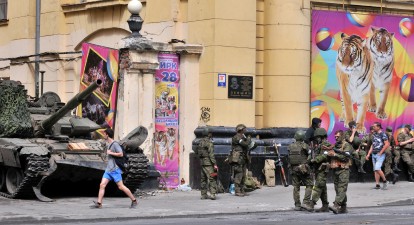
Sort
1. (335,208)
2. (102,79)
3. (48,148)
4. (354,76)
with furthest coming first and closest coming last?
1. (354,76)
2. (102,79)
3. (48,148)
4. (335,208)

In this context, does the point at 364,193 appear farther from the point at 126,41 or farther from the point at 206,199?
the point at 126,41

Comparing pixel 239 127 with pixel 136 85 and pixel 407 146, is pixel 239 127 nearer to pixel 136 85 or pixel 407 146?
pixel 136 85

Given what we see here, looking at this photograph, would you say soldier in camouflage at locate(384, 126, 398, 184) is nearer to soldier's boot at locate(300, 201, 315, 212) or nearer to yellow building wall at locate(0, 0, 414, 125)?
yellow building wall at locate(0, 0, 414, 125)

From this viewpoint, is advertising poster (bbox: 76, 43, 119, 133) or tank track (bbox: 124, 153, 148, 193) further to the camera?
advertising poster (bbox: 76, 43, 119, 133)

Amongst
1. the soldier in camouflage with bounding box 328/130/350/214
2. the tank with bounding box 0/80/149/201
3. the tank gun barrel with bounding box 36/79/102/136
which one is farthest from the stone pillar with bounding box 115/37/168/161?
the soldier in camouflage with bounding box 328/130/350/214

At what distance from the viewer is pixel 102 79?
2608 centimetres

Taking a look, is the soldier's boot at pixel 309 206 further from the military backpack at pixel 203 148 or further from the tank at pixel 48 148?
the tank at pixel 48 148

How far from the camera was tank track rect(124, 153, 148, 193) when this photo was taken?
22859 mm

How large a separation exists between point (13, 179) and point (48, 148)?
4.36 feet

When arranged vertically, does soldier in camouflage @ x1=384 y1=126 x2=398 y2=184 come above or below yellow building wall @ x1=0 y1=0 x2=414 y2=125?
below

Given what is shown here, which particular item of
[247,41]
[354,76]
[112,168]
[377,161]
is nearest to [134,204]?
[112,168]

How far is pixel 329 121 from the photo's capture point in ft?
89.2

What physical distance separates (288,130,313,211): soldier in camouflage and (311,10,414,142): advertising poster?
20.8 feet

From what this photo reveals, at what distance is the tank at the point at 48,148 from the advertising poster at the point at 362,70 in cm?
578
